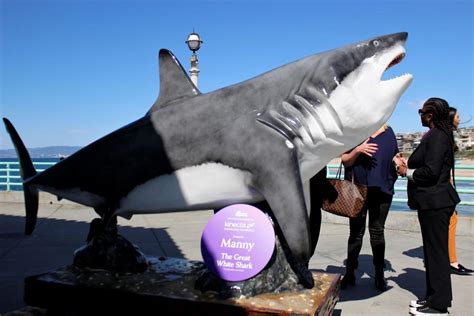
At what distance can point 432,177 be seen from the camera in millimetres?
3967

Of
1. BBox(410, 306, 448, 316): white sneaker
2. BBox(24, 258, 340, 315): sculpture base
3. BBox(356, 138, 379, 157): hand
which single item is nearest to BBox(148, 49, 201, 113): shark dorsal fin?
BBox(24, 258, 340, 315): sculpture base

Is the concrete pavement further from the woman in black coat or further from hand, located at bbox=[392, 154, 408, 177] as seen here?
hand, located at bbox=[392, 154, 408, 177]

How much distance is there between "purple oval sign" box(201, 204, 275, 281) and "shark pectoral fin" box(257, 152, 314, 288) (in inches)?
14.3

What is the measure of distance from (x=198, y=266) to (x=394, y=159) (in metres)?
2.26

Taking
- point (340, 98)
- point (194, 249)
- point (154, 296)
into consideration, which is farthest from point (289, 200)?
point (194, 249)

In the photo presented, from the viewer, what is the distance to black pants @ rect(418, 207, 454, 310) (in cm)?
396

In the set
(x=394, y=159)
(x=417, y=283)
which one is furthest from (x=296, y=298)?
(x=417, y=283)

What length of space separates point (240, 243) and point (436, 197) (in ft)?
6.16

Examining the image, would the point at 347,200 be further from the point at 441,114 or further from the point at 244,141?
the point at 244,141

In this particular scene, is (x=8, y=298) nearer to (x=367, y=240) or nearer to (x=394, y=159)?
(x=394, y=159)

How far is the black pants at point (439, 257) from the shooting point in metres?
3.96

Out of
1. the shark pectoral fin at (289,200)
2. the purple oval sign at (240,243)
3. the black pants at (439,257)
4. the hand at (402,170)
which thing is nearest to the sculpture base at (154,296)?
the purple oval sign at (240,243)

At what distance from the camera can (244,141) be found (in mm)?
3113

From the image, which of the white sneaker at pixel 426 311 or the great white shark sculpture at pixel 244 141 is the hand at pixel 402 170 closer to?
the white sneaker at pixel 426 311
